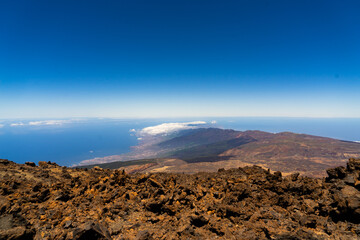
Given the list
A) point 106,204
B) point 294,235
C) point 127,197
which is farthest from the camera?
point 127,197

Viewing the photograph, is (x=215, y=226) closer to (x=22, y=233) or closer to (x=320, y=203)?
(x=320, y=203)

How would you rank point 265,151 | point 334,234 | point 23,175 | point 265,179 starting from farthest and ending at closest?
point 265,151 < point 23,175 < point 265,179 < point 334,234

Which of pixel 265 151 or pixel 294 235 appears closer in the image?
pixel 294 235

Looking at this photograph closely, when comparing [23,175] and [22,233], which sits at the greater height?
[22,233]

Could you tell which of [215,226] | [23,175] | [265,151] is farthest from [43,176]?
[265,151]

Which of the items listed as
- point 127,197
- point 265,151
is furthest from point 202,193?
point 265,151

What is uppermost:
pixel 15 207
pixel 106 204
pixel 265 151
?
pixel 15 207
